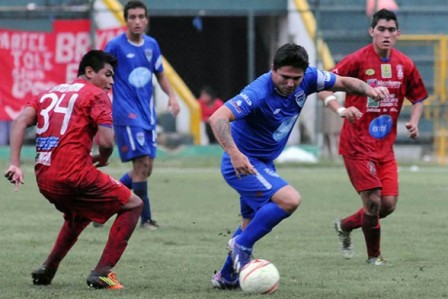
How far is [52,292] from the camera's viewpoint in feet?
24.8

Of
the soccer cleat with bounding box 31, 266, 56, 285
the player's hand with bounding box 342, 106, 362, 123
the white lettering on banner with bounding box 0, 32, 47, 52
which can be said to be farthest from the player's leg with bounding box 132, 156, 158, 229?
the white lettering on banner with bounding box 0, 32, 47, 52

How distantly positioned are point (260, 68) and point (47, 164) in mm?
18958

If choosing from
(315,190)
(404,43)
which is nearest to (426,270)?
(315,190)

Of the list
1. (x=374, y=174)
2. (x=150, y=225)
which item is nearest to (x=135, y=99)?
(x=150, y=225)

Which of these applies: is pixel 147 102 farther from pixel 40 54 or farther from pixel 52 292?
pixel 40 54

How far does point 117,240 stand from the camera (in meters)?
7.75

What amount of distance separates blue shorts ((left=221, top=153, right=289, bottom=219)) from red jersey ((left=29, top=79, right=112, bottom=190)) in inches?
35.7

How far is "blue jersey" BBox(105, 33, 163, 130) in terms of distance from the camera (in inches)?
473

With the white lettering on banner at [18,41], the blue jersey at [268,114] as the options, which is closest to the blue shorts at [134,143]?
the blue jersey at [268,114]

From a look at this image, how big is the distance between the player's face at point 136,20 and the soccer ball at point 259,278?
484 cm

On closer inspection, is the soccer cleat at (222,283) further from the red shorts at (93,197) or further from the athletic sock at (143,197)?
the athletic sock at (143,197)

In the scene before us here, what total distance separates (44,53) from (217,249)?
12443 mm

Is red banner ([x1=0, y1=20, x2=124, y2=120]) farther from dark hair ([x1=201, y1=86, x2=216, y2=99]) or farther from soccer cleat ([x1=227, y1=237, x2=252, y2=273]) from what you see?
soccer cleat ([x1=227, y1=237, x2=252, y2=273])

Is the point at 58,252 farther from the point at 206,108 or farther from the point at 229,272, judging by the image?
the point at 206,108
